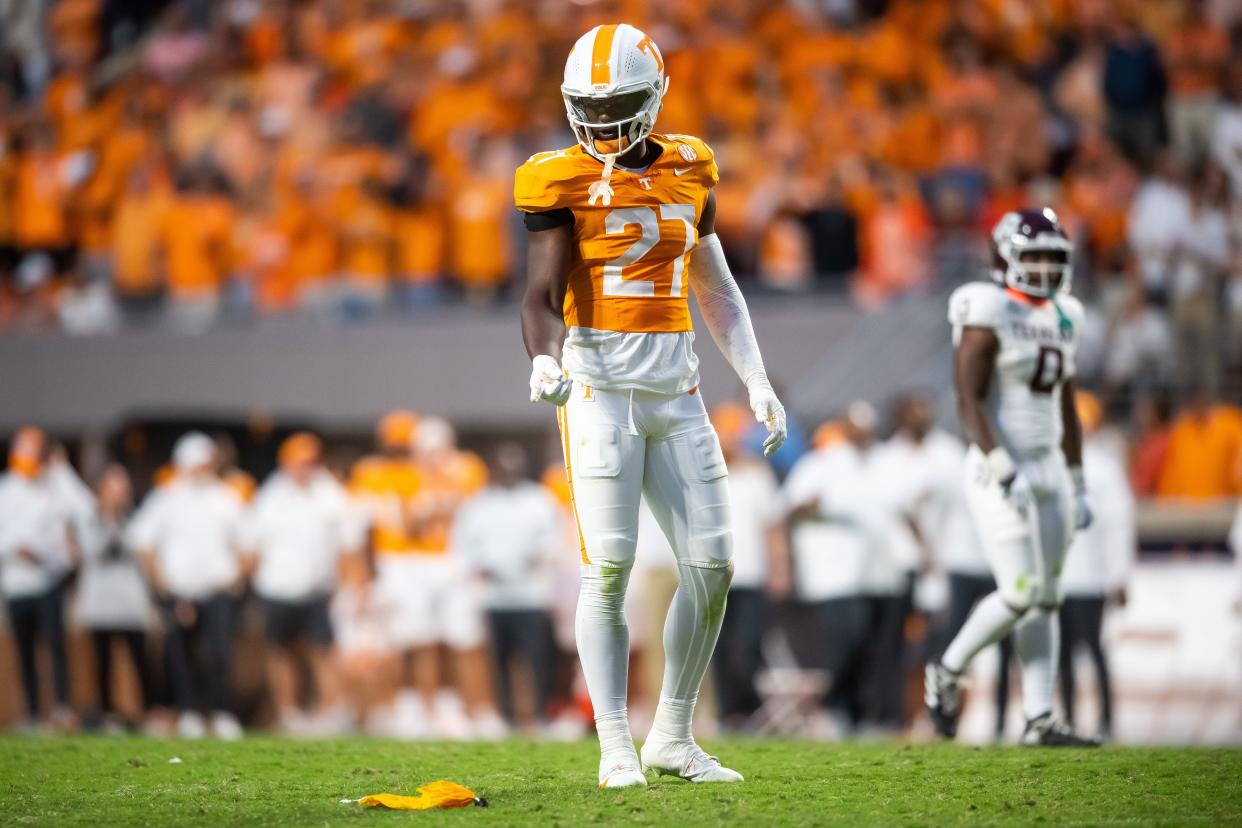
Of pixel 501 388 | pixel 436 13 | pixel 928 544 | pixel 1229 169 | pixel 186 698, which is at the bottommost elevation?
pixel 186 698

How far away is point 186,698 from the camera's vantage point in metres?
13.0

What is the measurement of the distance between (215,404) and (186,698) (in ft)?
12.1

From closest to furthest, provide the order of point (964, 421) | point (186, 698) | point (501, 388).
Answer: point (964, 421), point (186, 698), point (501, 388)

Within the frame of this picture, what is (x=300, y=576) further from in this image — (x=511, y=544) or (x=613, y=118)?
(x=613, y=118)

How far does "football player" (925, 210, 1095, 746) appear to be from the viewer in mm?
7746

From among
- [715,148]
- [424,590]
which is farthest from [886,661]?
[715,148]

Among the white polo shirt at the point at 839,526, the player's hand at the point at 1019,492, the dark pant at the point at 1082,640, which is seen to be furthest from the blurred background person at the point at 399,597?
the player's hand at the point at 1019,492

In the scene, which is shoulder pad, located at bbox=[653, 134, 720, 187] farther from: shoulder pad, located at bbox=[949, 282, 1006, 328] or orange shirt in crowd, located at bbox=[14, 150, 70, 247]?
orange shirt in crowd, located at bbox=[14, 150, 70, 247]

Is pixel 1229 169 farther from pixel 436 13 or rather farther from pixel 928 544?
pixel 436 13

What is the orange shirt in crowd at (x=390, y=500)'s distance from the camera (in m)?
13.2

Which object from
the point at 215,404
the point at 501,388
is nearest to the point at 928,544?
the point at 501,388

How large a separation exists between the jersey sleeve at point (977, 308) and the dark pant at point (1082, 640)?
3.39 metres

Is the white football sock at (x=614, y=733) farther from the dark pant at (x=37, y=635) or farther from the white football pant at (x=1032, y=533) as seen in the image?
the dark pant at (x=37, y=635)

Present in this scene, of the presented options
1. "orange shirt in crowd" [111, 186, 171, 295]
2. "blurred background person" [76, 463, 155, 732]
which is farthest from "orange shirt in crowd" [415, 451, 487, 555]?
"orange shirt in crowd" [111, 186, 171, 295]
